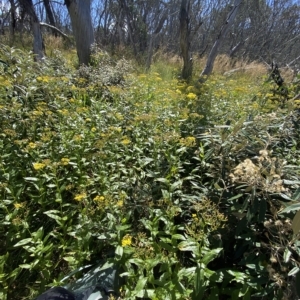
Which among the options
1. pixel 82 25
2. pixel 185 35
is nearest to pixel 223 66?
pixel 185 35

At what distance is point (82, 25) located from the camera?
189 inches

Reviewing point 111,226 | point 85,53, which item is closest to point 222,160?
point 111,226

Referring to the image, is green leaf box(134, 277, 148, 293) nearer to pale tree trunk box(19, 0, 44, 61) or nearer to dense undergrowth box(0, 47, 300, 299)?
dense undergrowth box(0, 47, 300, 299)

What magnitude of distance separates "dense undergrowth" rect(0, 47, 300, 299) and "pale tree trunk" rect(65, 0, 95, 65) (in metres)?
2.73

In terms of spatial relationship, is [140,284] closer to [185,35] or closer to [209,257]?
[209,257]

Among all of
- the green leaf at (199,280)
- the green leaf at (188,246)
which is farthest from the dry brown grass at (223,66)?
the green leaf at (199,280)

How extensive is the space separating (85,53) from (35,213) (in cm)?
406

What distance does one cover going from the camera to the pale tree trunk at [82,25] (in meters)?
4.65

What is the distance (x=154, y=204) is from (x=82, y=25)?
4.56m

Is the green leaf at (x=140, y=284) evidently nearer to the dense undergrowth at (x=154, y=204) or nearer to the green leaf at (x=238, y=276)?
the dense undergrowth at (x=154, y=204)

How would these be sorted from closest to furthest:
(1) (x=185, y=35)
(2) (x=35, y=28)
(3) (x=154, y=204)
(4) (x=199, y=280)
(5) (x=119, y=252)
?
(4) (x=199, y=280)
(5) (x=119, y=252)
(3) (x=154, y=204)
(2) (x=35, y=28)
(1) (x=185, y=35)

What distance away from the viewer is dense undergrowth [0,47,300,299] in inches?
44.2

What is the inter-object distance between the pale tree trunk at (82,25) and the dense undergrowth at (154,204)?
8.95 ft

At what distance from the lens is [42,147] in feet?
6.33
